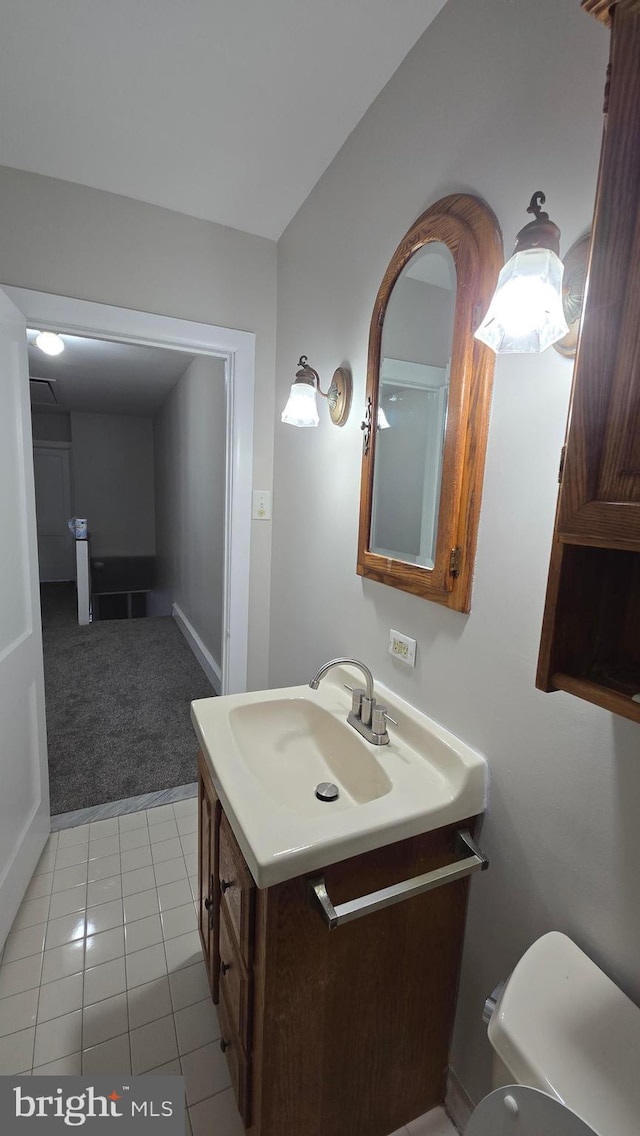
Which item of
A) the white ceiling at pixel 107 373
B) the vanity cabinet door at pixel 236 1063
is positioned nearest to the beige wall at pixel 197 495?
the white ceiling at pixel 107 373

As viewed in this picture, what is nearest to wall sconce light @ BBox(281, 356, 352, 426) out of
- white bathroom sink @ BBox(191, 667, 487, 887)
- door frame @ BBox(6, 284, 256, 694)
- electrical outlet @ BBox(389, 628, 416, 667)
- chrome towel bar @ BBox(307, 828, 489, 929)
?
door frame @ BBox(6, 284, 256, 694)

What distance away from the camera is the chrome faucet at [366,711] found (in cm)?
111

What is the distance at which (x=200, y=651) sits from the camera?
3.68 m

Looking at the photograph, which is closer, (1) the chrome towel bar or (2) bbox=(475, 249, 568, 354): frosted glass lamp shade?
(2) bbox=(475, 249, 568, 354): frosted glass lamp shade

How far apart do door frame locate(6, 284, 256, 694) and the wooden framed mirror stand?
823 millimetres

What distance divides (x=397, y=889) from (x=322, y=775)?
39cm

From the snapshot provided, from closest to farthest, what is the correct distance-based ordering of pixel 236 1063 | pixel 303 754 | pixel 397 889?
pixel 397 889, pixel 236 1063, pixel 303 754

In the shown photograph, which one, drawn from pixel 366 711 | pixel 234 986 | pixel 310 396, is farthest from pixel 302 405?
pixel 234 986

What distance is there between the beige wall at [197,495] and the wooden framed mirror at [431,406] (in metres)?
1.29

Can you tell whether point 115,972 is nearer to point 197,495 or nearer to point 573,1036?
point 573,1036

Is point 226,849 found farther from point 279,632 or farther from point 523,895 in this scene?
point 279,632

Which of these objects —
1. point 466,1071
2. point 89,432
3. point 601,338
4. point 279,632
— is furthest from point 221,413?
point 89,432

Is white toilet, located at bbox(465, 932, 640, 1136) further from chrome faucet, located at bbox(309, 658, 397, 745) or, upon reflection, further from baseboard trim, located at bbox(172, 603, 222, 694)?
baseboard trim, located at bbox(172, 603, 222, 694)

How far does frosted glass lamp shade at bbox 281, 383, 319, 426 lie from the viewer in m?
1.37
